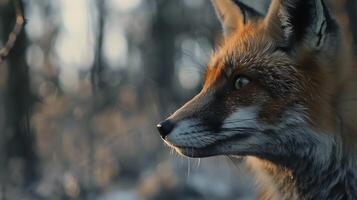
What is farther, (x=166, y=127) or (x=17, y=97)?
(x=17, y=97)

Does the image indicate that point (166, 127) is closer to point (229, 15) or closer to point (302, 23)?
point (302, 23)

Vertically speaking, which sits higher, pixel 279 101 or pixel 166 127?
pixel 279 101

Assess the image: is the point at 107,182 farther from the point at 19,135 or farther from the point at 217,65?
the point at 217,65

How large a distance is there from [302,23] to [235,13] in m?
0.91

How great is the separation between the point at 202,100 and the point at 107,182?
8614 mm

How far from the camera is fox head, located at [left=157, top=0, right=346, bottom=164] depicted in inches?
157

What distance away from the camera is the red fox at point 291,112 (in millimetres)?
3980

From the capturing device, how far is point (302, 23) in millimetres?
3996

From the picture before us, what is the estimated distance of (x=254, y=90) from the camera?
4.09m

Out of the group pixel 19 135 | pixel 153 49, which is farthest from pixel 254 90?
pixel 153 49

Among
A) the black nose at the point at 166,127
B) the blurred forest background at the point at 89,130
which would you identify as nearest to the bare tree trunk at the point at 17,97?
the blurred forest background at the point at 89,130

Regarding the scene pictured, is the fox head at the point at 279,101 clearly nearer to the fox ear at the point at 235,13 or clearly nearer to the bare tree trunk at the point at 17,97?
Result: the fox ear at the point at 235,13

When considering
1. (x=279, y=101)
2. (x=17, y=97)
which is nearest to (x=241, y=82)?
(x=279, y=101)

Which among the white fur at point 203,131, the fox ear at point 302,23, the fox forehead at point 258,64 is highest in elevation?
the fox ear at point 302,23
